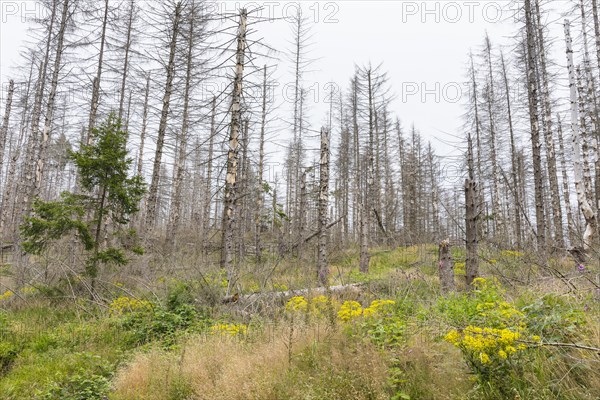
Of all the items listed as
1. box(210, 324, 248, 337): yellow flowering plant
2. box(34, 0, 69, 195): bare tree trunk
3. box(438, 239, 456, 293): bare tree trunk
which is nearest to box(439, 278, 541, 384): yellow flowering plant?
box(210, 324, 248, 337): yellow flowering plant

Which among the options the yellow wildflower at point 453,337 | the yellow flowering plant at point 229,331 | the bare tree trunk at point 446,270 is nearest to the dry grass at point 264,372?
the yellow flowering plant at point 229,331

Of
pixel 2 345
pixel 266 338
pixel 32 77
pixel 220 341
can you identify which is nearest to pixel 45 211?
pixel 2 345

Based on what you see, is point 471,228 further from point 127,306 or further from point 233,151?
point 127,306

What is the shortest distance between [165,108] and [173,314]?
8.99 meters

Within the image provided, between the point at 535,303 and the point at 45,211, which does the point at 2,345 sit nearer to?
the point at 45,211

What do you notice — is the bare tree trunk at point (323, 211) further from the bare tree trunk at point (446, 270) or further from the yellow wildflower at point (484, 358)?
the yellow wildflower at point (484, 358)

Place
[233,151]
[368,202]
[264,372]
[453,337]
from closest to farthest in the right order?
[453,337], [264,372], [233,151], [368,202]

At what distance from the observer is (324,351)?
3596mm

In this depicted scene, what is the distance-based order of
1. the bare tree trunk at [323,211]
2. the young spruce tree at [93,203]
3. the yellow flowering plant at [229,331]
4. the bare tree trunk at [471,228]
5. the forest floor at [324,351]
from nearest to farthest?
the forest floor at [324,351] → the yellow flowering plant at [229,331] → the bare tree trunk at [471,228] → the young spruce tree at [93,203] → the bare tree trunk at [323,211]

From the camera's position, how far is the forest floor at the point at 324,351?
8.91 feet

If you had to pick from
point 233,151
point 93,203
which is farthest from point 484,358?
point 93,203

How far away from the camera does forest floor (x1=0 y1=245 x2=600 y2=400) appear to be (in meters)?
2.71

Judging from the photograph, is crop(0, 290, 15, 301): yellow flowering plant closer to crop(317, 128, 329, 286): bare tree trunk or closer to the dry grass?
the dry grass

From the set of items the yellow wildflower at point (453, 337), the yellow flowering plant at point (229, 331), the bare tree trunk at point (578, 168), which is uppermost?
the bare tree trunk at point (578, 168)
